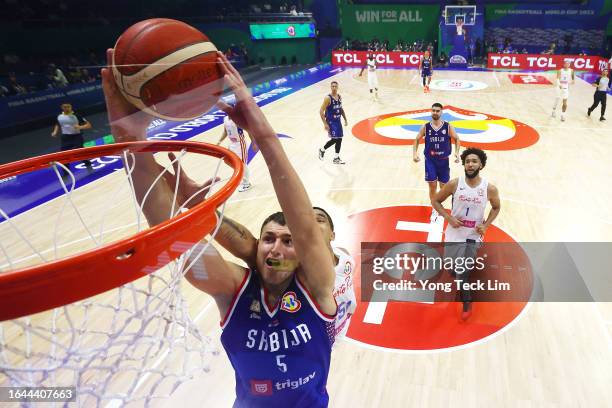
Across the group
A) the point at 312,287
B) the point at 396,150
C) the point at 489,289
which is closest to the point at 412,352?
the point at 489,289

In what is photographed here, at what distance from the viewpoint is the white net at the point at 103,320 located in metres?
1.47

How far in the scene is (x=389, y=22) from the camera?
26.5 meters

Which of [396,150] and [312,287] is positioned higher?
[312,287]

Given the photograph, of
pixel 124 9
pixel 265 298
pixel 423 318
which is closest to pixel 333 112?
pixel 423 318

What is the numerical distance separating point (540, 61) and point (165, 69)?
77.1ft

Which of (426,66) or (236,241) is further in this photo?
(426,66)

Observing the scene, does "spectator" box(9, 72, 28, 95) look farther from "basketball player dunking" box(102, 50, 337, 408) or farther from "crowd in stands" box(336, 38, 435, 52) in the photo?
"crowd in stands" box(336, 38, 435, 52)

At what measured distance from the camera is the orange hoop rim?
952mm

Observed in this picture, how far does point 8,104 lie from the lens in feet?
38.2

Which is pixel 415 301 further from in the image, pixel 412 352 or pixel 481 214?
pixel 481 214

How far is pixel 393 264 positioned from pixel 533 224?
7.87 ft

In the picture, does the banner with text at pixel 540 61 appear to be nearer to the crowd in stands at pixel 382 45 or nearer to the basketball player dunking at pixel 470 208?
the crowd in stands at pixel 382 45

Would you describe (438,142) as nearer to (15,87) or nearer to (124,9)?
(15,87)

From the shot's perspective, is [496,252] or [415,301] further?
[496,252]
